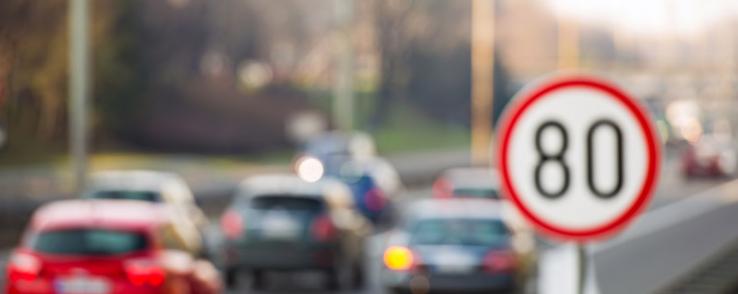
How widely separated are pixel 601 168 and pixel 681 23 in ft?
444

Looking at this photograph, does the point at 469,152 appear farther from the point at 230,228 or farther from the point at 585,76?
the point at 585,76

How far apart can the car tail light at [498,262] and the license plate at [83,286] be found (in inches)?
245

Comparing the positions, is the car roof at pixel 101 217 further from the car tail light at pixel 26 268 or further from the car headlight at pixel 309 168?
the car headlight at pixel 309 168

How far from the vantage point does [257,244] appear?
966 inches

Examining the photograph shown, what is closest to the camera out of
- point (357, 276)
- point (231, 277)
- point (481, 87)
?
point (231, 277)

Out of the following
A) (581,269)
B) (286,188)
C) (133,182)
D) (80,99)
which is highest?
(80,99)

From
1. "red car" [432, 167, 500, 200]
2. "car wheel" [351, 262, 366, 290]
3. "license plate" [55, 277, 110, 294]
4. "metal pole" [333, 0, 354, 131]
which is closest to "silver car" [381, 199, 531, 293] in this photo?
"car wheel" [351, 262, 366, 290]

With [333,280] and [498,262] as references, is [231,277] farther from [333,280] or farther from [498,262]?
[498,262]

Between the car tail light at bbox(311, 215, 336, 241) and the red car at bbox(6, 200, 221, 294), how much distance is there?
815cm

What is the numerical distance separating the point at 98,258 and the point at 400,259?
18.7 feet

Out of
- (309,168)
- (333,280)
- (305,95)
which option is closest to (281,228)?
(333,280)

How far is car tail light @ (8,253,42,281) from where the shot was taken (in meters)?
16.0

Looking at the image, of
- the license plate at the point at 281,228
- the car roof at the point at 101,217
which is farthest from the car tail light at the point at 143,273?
the license plate at the point at 281,228

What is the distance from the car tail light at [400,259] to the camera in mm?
20953
